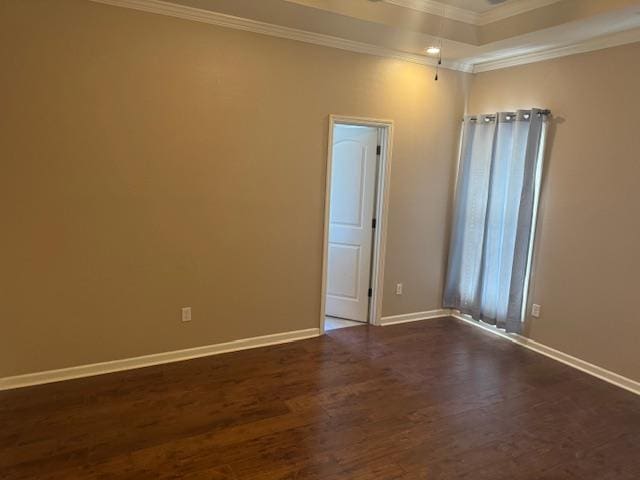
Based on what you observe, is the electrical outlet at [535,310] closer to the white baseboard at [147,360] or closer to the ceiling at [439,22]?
the white baseboard at [147,360]

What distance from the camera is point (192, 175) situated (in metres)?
3.43

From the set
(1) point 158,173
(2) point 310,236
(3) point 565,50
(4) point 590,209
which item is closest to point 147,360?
(1) point 158,173

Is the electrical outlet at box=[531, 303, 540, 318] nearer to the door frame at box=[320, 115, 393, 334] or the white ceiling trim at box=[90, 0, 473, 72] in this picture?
the door frame at box=[320, 115, 393, 334]

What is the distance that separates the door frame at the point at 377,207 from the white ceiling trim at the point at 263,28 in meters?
0.61

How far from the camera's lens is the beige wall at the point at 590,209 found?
10.9 ft

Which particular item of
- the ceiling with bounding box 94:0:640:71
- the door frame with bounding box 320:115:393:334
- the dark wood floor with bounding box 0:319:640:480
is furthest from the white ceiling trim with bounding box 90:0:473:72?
the dark wood floor with bounding box 0:319:640:480

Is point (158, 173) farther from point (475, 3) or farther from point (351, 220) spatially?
point (475, 3)

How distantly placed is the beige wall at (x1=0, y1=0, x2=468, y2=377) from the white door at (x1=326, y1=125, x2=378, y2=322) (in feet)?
1.20

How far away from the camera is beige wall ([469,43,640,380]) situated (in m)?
3.33

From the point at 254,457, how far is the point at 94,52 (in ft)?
9.21

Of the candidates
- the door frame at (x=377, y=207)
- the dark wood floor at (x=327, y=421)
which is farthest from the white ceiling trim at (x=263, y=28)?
the dark wood floor at (x=327, y=421)

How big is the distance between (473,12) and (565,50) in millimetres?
840

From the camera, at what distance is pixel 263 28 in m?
3.50

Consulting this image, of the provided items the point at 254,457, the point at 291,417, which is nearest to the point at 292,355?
the point at 291,417
